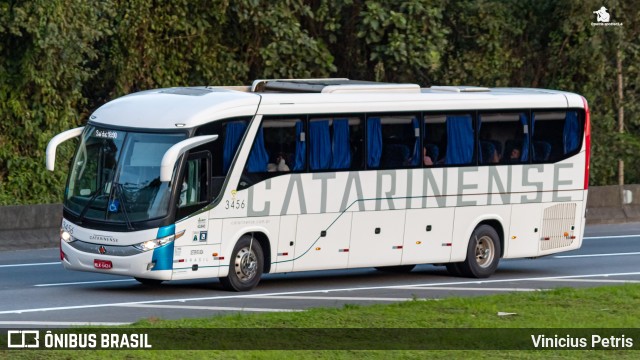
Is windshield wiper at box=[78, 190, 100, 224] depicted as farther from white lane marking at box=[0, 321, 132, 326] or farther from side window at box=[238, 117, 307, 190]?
white lane marking at box=[0, 321, 132, 326]

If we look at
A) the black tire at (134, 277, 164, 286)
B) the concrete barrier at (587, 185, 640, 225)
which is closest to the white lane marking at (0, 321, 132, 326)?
the black tire at (134, 277, 164, 286)

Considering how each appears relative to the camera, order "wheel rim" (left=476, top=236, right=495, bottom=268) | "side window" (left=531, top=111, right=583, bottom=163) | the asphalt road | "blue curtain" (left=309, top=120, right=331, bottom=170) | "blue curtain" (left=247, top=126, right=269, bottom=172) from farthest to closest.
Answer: "side window" (left=531, top=111, right=583, bottom=163), "wheel rim" (left=476, top=236, right=495, bottom=268), "blue curtain" (left=309, top=120, right=331, bottom=170), "blue curtain" (left=247, top=126, right=269, bottom=172), the asphalt road

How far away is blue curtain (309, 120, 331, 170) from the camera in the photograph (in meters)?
20.3

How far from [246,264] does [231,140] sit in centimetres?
168

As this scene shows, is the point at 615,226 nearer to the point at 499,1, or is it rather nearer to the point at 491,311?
the point at 499,1

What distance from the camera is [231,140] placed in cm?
1942

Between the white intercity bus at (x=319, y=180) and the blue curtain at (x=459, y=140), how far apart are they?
0.03 meters

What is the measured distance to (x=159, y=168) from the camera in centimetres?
1872

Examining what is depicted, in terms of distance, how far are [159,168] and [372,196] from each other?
3.60m

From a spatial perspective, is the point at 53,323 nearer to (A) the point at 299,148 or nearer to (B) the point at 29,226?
(A) the point at 299,148

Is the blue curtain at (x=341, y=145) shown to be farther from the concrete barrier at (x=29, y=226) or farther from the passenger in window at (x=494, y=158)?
the concrete barrier at (x=29, y=226)

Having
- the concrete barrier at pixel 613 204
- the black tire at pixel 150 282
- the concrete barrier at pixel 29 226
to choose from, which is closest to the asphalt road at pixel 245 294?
the black tire at pixel 150 282

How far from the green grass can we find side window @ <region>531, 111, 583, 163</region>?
4.44m

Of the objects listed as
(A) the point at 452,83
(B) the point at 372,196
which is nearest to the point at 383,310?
(B) the point at 372,196
